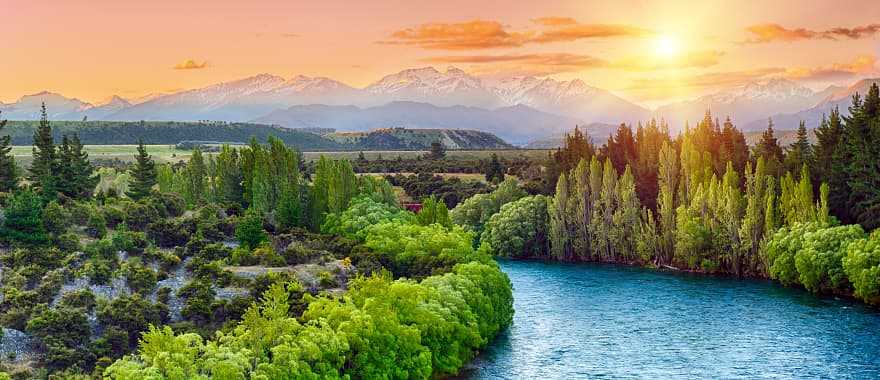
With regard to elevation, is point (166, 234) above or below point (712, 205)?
above

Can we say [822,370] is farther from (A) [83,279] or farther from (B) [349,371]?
(A) [83,279]

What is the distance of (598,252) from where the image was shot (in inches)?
5413

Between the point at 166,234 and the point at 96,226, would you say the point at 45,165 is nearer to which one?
the point at 96,226

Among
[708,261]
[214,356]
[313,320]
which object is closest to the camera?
[214,356]

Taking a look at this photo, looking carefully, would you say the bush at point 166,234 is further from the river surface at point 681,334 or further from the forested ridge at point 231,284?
the river surface at point 681,334

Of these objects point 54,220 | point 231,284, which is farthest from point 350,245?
point 54,220

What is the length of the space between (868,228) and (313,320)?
261ft

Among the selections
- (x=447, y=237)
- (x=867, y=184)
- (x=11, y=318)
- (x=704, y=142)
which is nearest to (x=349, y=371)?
(x=11, y=318)

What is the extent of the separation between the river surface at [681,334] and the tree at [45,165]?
1804 inches

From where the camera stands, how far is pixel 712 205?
124062 mm

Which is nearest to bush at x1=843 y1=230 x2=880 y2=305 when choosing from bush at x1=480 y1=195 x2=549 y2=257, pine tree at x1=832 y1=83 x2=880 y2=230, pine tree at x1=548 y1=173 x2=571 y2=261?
pine tree at x1=832 y1=83 x2=880 y2=230

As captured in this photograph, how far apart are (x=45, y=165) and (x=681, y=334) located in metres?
63.7

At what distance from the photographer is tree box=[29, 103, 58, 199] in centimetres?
9131

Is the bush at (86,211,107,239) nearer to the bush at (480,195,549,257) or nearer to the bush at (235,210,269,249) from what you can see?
the bush at (235,210,269,249)
